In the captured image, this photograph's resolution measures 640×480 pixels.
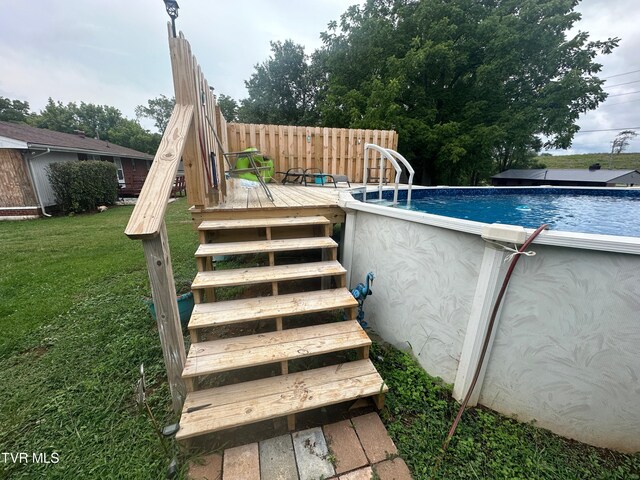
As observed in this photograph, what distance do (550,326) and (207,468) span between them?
6.59 feet

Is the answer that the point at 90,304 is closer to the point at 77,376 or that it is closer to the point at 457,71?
the point at 77,376

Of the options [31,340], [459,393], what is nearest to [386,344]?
[459,393]

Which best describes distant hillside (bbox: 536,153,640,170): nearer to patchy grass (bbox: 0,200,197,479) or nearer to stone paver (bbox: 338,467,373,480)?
stone paver (bbox: 338,467,373,480)

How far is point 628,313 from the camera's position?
128 centimetres

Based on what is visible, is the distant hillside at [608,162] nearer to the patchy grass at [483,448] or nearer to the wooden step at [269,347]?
the patchy grass at [483,448]

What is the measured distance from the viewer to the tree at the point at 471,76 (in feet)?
32.3

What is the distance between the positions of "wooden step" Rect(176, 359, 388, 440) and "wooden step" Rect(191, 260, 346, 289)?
709mm

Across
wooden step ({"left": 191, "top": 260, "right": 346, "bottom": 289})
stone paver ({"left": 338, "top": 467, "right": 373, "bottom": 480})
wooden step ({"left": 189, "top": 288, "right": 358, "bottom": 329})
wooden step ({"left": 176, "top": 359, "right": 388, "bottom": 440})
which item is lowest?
stone paver ({"left": 338, "top": 467, "right": 373, "bottom": 480})

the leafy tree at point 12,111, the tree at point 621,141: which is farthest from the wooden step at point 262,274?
the tree at point 621,141

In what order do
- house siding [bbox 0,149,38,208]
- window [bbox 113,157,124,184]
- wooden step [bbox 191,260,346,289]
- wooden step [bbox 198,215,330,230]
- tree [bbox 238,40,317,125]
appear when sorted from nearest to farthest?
wooden step [bbox 191,260,346,289]
wooden step [bbox 198,215,330,230]
house siding [bbox 0,149,38,208]
window [bbox 113,157,124,184]
tree [bbox 238,40,317,125]

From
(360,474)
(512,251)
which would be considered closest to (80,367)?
(360,474)

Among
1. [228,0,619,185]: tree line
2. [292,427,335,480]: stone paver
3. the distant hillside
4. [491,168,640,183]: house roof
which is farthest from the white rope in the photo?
the distant hillside

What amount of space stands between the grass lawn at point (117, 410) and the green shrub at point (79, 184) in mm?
7638

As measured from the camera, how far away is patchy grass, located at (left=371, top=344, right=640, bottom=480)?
134cm
